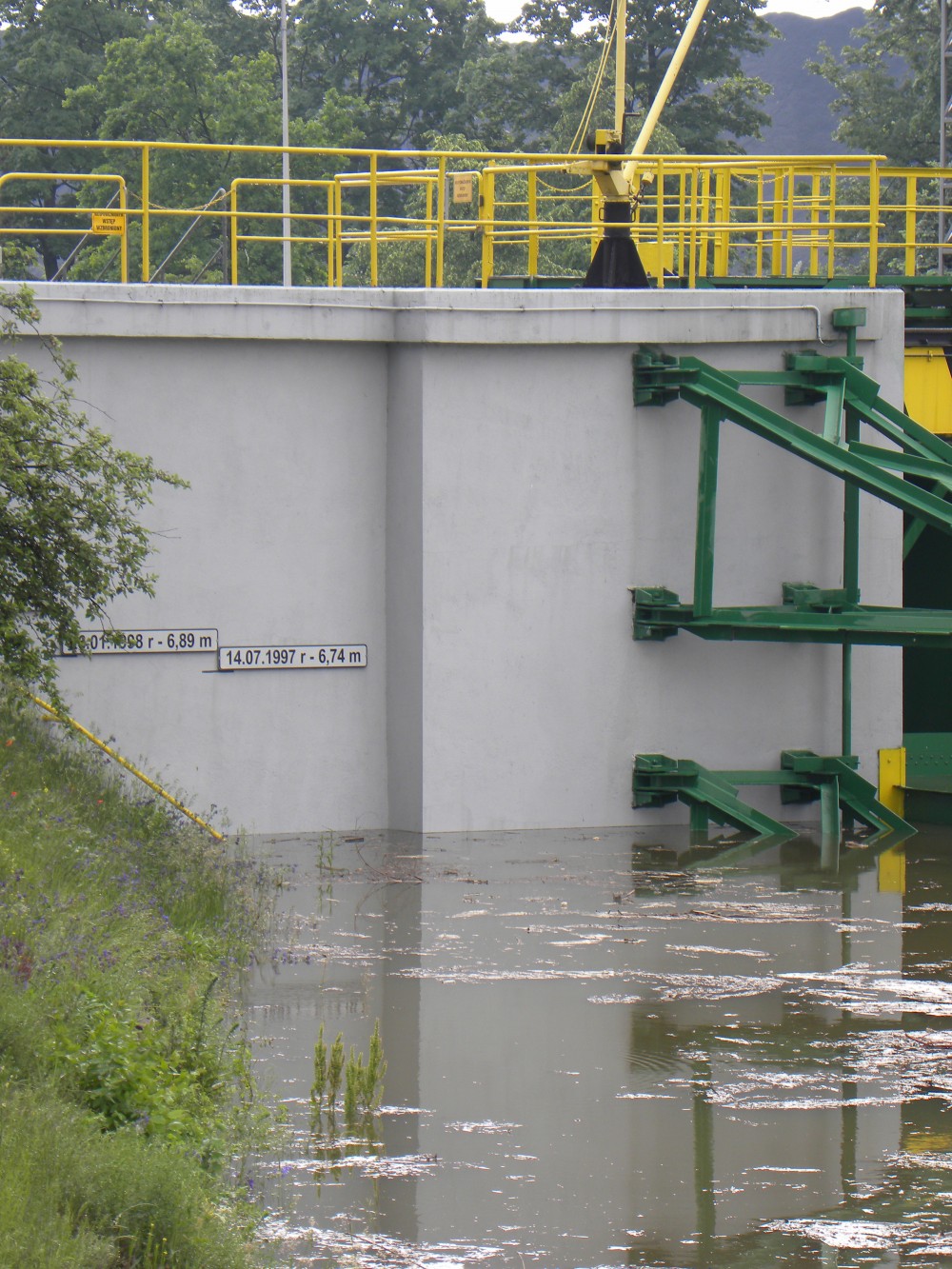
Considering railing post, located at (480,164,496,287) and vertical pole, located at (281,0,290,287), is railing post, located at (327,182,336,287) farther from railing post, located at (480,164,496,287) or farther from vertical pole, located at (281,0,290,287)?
vertical pole, located at (281,0,290,287)

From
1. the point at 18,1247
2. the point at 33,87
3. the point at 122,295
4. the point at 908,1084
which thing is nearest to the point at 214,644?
the point at 122,295

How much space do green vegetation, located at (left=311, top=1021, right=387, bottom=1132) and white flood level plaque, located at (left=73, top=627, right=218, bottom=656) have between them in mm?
6114

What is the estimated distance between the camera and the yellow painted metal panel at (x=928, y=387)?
16.5 metres

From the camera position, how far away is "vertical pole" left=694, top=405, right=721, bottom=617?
568 inches

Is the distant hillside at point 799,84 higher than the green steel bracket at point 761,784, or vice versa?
the distant hillside at point 799,84

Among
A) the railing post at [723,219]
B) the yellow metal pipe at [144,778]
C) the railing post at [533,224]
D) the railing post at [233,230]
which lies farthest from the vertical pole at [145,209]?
the railing post at [723,219]

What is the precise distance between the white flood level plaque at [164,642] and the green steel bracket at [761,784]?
354 centimetres

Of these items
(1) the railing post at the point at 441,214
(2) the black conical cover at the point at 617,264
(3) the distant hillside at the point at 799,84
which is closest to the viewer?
(1) the railing post at the point at 441,214

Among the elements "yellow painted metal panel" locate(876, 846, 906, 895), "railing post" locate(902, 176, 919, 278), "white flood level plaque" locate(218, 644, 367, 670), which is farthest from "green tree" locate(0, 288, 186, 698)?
"railing post" locate(902, 176, 919, 278)

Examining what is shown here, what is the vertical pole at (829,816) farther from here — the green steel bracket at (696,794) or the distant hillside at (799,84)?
the distant hillside at (799,84)

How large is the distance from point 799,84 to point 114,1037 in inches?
7103

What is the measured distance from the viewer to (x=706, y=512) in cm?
1449

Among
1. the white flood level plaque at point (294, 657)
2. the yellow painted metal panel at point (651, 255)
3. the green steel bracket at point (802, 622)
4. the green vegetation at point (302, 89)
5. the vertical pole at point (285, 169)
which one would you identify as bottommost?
the white flood level plaque at point (294, 657)

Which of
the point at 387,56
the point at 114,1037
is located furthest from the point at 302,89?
the point at 114,1037
